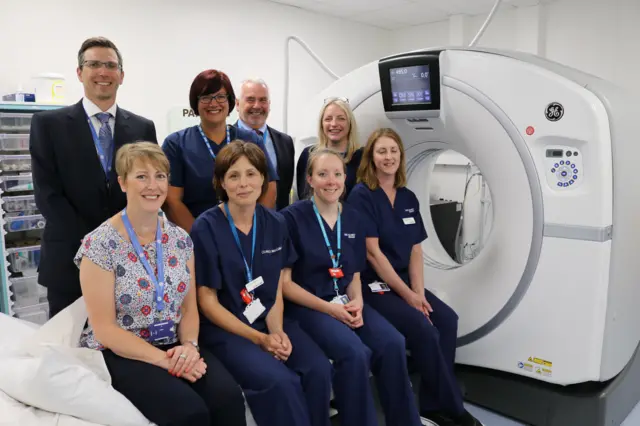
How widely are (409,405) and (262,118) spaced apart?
55.4 inches

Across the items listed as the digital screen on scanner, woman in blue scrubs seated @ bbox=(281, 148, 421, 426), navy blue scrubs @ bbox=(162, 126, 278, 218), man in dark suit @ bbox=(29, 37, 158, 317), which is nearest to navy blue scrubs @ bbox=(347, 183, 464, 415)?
woman in blue scrubs seated @ bbox=(281, 148, 421, 426)

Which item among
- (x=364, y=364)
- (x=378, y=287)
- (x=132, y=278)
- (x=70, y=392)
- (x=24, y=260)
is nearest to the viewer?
(x=70, y=392)

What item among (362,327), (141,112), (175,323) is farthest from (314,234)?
(141,112)

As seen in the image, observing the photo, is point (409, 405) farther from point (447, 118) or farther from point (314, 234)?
point (447, 118)

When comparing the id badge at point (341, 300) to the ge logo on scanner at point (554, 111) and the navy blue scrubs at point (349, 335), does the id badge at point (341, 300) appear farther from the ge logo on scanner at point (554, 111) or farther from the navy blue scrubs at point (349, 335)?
the ge logo on scanner at point (554, 111)

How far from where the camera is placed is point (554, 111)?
6.08 ft

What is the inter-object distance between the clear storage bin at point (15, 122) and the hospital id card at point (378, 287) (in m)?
2.14

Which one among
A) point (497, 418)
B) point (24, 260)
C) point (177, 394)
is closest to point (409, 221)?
point (497, 418)

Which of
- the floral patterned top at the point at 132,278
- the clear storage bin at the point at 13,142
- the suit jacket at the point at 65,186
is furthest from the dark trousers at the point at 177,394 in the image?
the clear storage bin at the point at 13,142

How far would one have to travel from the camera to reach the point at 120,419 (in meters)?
1.28

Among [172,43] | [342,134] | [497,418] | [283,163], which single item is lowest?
[497,418]

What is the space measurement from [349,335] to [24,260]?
2.27 metres

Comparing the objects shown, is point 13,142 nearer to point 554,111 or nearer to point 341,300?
point 341,300

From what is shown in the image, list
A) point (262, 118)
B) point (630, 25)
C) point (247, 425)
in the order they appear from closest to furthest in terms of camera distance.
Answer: point (247, 425)
point (262, 118)
point (630, 25)
